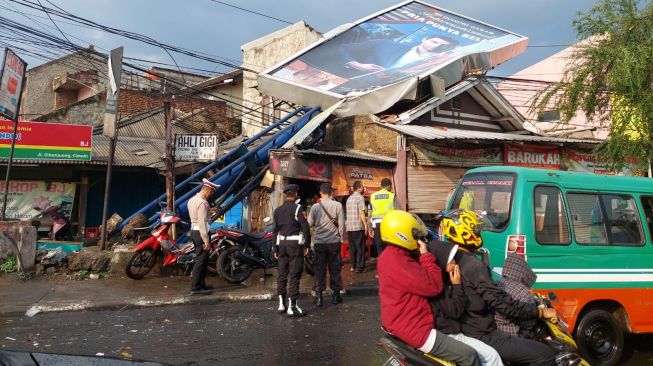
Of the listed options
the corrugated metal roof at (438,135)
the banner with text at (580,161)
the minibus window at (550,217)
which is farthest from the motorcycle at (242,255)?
the banner with text at (580,161)

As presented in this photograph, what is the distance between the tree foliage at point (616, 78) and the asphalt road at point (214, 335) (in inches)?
180

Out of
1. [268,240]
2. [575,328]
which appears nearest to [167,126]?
[268,240]

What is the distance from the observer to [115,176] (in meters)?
16.0

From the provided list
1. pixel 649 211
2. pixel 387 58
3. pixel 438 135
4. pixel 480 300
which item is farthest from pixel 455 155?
pixel 480 300

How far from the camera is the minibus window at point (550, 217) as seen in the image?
16.3 ft

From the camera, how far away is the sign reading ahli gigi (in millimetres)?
13016

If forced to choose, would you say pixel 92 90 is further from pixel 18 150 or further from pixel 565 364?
pixel 565 364

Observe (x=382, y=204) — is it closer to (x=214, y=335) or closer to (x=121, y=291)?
(x=214, y=335)

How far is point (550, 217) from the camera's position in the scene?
5.02m

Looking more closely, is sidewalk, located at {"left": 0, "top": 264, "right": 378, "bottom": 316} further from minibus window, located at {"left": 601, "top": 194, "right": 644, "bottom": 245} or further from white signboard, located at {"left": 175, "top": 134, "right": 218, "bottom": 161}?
minibus window, located at {"left": 601, "top": 194, "right": 644, "bottom": 245}

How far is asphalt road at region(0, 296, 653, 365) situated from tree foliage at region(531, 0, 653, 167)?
15.0 feet

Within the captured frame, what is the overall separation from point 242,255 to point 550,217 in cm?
529

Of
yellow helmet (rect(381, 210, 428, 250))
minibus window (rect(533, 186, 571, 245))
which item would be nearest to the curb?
minibus window (rect(533, 186, 571, 245))

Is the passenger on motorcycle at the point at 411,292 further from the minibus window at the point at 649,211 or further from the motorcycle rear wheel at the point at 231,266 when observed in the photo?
the motorcycle rear wheel at the point at 231,266
